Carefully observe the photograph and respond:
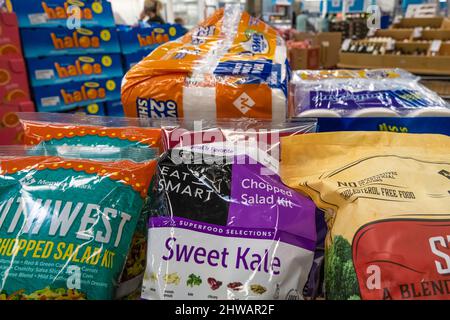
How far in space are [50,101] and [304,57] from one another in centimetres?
305

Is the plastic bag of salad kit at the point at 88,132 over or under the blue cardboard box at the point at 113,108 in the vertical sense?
over

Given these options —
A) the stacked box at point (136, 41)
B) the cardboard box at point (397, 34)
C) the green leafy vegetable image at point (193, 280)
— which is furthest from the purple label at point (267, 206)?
the cardboard box at point (397, 34)

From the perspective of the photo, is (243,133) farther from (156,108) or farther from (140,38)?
(140,38)

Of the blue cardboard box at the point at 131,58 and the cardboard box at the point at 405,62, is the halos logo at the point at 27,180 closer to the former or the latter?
the blue cardboard box at the point at 131,58

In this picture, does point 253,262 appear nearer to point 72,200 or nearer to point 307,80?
point 72,200

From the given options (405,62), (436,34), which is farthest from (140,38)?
(436,34)

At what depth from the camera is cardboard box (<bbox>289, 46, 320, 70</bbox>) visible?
14.6ft

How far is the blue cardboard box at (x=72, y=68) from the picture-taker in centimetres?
265

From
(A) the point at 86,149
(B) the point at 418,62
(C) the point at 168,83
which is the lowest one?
(B) the point at 418,62

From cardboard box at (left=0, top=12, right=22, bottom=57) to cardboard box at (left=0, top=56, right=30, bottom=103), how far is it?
0.05 metres

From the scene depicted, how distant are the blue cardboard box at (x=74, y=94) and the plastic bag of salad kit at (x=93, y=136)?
6.50 feet

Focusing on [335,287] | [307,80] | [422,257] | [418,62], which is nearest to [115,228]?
[335,287]

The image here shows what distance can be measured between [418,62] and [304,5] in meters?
6.51

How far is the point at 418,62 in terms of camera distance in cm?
342
